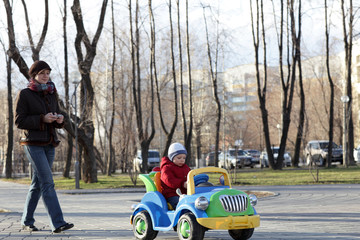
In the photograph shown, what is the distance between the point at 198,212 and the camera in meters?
6.95

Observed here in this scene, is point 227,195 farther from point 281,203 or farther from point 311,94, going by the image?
point 311,94

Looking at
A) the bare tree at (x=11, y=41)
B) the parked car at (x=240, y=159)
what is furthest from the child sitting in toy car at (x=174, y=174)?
the parked car at (x=240, y=159)

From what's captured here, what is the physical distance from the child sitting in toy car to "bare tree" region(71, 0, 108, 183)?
16998 millimetres

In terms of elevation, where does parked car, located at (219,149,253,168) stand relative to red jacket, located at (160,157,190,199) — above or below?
below


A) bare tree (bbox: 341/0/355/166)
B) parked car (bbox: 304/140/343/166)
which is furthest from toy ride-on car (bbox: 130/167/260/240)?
parked car (bbox: 304/140/343/166)

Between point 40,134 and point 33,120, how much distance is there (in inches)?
8.7

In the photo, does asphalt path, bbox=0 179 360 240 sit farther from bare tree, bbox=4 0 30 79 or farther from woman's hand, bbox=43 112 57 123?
bare tree, bbox=4 0 30 79

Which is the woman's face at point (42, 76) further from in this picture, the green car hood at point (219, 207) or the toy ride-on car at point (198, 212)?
the green car hood at point (219, 207)

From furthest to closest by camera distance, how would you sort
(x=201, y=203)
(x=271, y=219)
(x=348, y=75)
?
(x=348, y=75) < (x=271, y=219) < (x=201, y=203)

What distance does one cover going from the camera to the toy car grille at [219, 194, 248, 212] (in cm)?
700

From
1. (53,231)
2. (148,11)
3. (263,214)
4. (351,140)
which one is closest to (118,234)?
(53,231)

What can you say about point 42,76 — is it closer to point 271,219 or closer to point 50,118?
point 50,118

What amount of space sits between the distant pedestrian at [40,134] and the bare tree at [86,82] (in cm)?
1626

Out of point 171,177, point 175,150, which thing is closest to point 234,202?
point 171,177
